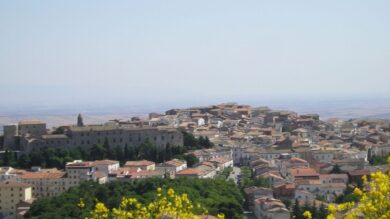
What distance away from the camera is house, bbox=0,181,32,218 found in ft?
101

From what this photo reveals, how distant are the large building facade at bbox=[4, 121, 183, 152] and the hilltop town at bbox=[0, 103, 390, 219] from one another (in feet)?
0.18

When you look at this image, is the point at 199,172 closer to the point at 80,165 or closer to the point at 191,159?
the point at 191,159

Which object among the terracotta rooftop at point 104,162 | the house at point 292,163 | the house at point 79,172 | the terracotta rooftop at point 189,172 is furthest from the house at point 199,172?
the house at point 79,172

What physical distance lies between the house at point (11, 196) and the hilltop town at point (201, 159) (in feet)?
0.14

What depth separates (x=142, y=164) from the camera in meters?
34.1

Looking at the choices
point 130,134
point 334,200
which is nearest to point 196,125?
point 130,134

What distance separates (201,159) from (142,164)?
14.8 ft

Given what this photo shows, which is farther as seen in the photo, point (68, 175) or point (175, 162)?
point (175, 162)

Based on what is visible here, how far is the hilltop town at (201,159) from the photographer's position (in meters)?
30.5

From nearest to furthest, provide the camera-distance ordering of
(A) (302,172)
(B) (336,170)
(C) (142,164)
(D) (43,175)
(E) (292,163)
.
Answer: (D) (43,175), (A) (302,172), (B) (336,170), (C) (142,164), (E) (292,163)

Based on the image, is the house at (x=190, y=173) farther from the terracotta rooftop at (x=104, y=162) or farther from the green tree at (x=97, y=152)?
the green tree at (x=97, y=152)

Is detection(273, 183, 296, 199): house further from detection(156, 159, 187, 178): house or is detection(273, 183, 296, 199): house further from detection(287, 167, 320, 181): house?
detection(156, 159, 187, 178): house

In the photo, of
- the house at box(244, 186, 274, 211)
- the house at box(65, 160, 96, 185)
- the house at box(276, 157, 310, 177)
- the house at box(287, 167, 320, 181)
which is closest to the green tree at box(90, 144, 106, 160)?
the house at box(65, 160, 96, 185)

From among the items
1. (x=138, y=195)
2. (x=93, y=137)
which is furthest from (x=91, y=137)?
(x=138, y=195)
